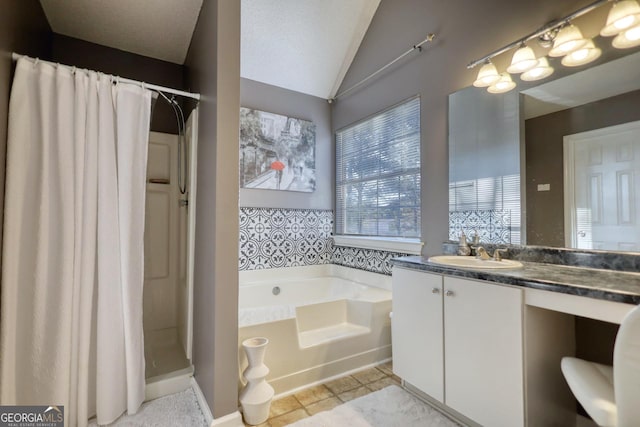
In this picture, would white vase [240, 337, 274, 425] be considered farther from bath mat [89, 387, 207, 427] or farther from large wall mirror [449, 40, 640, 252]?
large wall mirror [449, 40, 640, 252]

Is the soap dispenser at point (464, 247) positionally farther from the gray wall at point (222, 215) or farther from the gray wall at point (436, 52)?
the gray wall at point (222, 215)

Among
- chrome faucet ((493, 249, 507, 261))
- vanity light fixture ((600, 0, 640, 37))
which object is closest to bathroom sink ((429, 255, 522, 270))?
chrome faucet ((493, 249, 507, 261))

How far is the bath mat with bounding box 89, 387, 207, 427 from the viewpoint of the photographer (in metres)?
1.58

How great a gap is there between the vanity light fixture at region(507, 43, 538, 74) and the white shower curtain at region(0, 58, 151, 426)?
2209 millimetres

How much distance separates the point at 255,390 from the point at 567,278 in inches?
64.5

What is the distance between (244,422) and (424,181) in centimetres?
210

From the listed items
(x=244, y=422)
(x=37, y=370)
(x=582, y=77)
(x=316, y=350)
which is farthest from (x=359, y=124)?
(x=37, y=370)

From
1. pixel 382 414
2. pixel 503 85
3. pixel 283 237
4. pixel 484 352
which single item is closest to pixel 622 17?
pixel 503 85

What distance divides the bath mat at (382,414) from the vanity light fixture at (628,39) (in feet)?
6.84

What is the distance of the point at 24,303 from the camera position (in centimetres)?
140

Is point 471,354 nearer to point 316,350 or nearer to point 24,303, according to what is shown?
point 316,350

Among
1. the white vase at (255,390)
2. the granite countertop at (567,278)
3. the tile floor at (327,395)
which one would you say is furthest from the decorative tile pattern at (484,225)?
the white vase at (255,390)

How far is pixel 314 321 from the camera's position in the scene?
7.68 feet

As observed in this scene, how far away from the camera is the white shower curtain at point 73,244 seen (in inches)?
54.7
